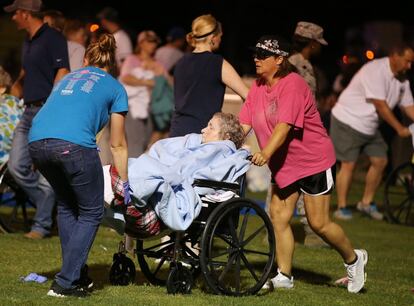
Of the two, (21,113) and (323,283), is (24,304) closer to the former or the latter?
(323,283)

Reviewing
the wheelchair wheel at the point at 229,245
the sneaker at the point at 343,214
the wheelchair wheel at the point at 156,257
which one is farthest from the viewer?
the sneaker at the point at 343,214

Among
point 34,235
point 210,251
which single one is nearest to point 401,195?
point 34,235

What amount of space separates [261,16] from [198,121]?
16.5 metres

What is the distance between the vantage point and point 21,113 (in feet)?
35.8

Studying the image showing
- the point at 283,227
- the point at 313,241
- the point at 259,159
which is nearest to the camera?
the point at 259,159

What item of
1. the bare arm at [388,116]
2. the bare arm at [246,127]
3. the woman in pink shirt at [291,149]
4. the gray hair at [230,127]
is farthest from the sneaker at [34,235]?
the bare arm at [388,116]

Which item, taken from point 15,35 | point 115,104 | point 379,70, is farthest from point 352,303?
point 15,35

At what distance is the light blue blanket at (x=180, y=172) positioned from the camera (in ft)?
25.0

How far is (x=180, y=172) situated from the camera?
26.0 feet

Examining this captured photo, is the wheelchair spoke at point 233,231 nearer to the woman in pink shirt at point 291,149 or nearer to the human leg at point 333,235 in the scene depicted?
the woman in pink shirt at point 291,149

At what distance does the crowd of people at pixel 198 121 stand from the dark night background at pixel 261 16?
426 inches

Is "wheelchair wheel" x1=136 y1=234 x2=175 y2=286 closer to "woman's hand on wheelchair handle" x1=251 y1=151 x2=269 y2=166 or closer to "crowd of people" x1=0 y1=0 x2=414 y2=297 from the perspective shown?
"crowd of people" x1=0 y1=0 x2=414 y2=297

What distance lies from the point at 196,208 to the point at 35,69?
127 inches

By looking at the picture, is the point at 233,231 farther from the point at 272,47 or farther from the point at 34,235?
the point at 34,235
